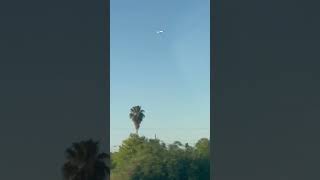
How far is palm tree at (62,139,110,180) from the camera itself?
2225 centimetres

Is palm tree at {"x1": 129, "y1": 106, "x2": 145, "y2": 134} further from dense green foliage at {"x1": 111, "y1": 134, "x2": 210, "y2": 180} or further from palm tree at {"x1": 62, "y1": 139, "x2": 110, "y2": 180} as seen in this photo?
palm tree at {"x1": 62, "y1": 139, "x2": 110, "y2": 180}

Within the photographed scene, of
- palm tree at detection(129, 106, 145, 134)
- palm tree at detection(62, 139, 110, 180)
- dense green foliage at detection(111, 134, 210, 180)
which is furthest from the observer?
palm tree at detection(129, 106, 145, 134)

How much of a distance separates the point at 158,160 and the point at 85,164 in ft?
83.4

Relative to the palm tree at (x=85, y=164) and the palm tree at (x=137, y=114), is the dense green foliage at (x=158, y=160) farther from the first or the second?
the palm tree at (x=85, y=164)

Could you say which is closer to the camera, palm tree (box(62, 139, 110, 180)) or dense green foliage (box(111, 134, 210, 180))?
palm tree (box(62, 139, 110, 180))

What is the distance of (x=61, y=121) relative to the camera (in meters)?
25.7

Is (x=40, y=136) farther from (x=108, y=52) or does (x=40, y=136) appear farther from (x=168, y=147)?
(x=168, y=147)

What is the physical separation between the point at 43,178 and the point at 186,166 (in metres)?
23.1

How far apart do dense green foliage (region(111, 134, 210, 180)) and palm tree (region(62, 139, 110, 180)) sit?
2018 cm

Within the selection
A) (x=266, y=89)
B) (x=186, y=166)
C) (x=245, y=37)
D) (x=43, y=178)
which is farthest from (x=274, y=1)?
(x=186, y=166)

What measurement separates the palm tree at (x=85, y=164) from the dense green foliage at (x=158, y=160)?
20.2m

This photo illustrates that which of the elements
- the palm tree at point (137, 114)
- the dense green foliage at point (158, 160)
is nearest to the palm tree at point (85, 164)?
the dense green foliage at point (158, 160)

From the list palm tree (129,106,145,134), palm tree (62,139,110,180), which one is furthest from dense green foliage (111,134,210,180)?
palm tree (62,139,110,180)

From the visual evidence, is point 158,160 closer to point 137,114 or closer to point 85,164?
point 137,114
